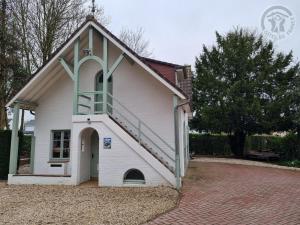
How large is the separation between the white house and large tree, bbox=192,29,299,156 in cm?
981

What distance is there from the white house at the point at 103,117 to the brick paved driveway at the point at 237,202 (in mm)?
1437

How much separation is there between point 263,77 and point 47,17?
17.3m

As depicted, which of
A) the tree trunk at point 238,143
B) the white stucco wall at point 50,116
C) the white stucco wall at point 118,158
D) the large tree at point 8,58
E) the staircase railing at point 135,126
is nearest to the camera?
the white stucco wall at point 118,158

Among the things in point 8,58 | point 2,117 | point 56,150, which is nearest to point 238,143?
point 56,150

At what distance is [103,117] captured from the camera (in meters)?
11.9

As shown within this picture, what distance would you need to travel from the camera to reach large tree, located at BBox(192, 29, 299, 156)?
23.5m

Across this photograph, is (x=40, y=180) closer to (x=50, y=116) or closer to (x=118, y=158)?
(x=50, y=116)

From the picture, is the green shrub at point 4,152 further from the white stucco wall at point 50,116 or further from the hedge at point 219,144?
the hedge at point 219,144

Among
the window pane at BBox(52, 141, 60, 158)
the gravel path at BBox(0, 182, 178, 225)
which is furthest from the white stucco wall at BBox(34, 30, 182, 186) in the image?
the gravel path at BBox(0, 182, 178, 225)

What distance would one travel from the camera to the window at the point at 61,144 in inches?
561

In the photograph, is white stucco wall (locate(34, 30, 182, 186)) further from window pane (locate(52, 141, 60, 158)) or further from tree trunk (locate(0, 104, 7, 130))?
tree trunk (locate(0, 104, 7, 130))

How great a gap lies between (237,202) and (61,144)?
8.91 meters

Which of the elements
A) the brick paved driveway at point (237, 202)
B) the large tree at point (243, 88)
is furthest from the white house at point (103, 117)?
the large tree at point (243, 88)

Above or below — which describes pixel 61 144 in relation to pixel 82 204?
above
